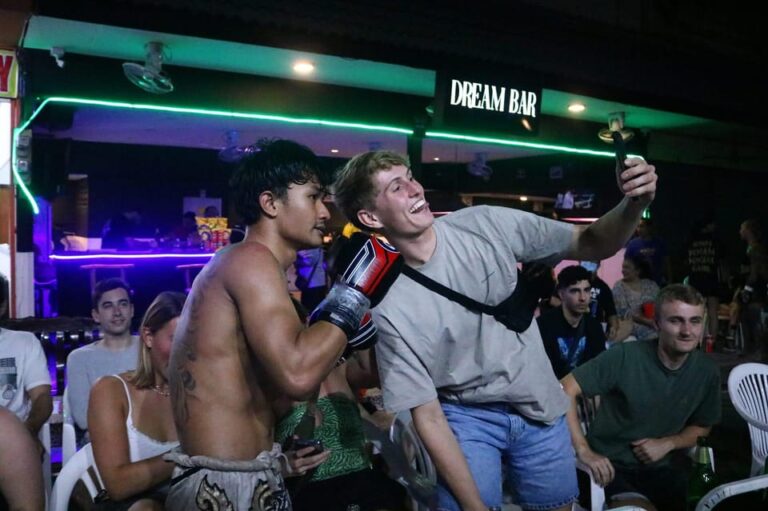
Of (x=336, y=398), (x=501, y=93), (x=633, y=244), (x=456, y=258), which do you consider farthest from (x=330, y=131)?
(x=456, y=258)

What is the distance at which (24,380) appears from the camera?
3654 millimetres

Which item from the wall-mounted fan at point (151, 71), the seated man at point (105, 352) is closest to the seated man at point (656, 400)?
the seated man at point (105, 352)

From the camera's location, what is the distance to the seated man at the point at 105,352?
12.3ft

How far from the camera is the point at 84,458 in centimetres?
292

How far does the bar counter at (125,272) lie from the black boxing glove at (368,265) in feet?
26.6

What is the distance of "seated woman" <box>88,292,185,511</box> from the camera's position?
267 centimetres

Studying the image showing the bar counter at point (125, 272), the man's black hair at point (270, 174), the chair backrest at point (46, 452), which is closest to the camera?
the man's black hair at point (270, 174)

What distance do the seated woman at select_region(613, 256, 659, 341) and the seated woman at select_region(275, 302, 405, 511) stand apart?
3.52 m

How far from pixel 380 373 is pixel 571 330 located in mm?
2431

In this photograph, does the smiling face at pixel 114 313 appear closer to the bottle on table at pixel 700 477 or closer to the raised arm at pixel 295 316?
the raised arm at pixel 295 316

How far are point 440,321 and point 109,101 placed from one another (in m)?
6.22

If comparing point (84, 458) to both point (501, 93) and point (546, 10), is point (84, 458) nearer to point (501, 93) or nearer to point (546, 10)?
point (501, 93)

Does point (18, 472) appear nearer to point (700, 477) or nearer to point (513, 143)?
point (700, 477)

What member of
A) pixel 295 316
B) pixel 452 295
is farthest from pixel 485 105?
pixel 295 316
